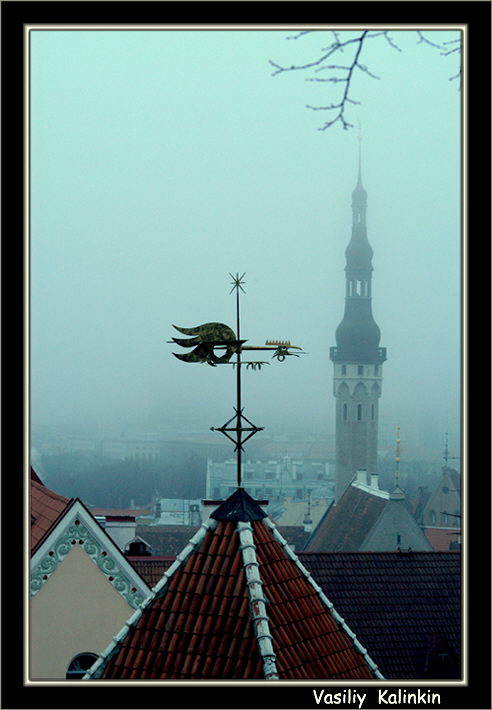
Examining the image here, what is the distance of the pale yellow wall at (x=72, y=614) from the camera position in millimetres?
8656

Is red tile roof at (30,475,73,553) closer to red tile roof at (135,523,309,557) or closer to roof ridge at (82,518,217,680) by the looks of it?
roof ridge at (82,518,217,680)

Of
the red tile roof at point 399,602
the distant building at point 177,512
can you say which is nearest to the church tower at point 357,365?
the distant building at point 177,512

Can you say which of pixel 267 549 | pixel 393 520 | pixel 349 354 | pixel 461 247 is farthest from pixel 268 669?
pixel 349 354

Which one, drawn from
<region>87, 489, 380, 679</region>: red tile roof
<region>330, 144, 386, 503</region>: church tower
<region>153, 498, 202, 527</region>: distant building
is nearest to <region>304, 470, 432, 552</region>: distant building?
<region>153, 498, 202, 527</region>: distant building

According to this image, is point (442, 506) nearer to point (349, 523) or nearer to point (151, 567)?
point (349, 523)

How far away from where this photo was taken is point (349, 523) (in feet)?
114

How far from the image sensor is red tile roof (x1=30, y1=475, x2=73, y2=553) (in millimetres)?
9320

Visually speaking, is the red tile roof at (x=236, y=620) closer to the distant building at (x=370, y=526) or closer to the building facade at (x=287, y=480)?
the distant building at (x=370, y=526)

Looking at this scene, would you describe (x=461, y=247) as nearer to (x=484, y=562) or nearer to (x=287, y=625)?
(x=484, y=562)

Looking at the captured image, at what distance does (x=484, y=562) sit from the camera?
3283 mm

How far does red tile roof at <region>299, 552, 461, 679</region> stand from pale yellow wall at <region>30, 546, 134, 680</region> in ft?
15.3

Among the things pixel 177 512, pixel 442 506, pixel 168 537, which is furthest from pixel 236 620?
pixel 442 506

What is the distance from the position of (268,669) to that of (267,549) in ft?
2.15

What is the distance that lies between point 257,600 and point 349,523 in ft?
101
